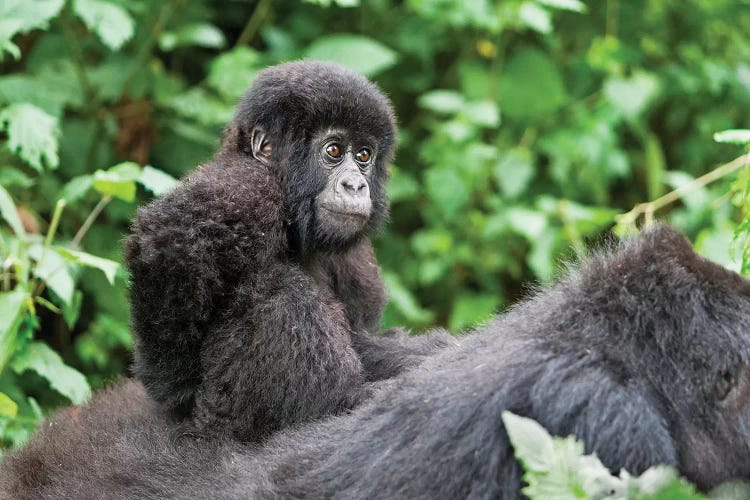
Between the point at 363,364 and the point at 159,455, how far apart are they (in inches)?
28.4

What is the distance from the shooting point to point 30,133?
3.35 meters

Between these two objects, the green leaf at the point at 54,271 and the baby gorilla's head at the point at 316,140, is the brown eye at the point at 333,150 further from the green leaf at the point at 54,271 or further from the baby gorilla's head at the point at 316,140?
the green leaf at the point at 54,271

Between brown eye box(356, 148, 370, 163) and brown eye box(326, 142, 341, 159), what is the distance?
0.27 feet

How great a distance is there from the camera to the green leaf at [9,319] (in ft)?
9.50

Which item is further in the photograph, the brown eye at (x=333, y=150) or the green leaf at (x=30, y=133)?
the green leaf at (x=30, y=133)

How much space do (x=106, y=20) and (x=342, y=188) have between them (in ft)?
4.84

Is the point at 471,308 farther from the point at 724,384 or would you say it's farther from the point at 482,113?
the point at 724,384

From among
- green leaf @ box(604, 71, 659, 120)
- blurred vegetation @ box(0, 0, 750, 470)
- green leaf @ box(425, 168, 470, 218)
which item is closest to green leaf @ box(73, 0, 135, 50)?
blurred vegetation @ box(0, 0, 750, 470)

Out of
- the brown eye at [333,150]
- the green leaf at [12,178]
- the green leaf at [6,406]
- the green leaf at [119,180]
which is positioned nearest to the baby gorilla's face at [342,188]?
the brown eye at [333,150]

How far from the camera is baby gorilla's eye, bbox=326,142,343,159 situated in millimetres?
3154

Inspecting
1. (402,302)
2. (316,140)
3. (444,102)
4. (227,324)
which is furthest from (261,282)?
(444,102)

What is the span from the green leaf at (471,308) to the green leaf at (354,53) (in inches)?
53.3

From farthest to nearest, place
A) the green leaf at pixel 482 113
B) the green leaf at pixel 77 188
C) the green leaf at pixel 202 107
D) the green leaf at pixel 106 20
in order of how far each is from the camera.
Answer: the green leaf at pixel 482 113 < the green leaf at pixel 202 107 < the green leaf at pixel 106 20 < the green leaf at pixel 77 188

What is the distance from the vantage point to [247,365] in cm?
251
